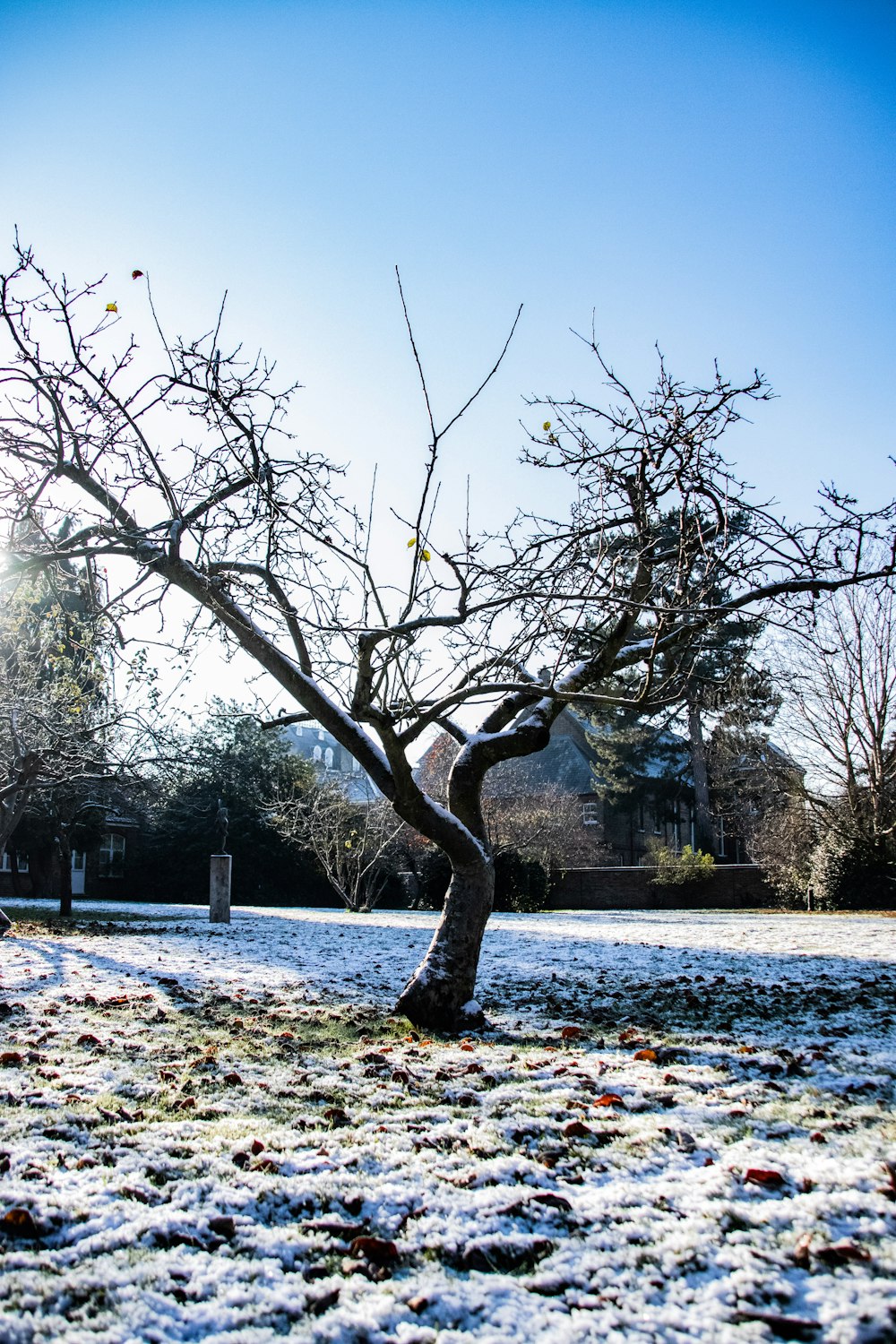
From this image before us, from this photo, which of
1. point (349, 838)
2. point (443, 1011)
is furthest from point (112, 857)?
point (443, 1011)

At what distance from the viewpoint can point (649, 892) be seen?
22688 millimetres

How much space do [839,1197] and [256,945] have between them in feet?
31.1

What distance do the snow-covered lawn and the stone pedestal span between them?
8.97 m

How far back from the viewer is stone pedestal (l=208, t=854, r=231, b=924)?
15172mm

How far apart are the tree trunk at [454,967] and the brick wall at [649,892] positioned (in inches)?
687

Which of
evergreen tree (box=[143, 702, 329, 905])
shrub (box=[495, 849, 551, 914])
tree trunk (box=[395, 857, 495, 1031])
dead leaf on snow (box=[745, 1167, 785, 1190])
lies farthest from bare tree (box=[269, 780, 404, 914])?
dead leaf on snow (box=[745, 1167, 785, 1190])

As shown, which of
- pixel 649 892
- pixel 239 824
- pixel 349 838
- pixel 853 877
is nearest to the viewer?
pixel 853 877

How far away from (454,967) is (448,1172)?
2.60 metres

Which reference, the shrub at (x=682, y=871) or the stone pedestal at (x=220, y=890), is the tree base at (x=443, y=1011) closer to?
the stone pedestal at (x=220, y=890)

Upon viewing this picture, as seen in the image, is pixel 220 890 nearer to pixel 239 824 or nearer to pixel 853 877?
pixel 239 824

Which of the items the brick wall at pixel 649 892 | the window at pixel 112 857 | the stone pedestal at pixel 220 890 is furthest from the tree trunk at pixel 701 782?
the window at pixel 112 857

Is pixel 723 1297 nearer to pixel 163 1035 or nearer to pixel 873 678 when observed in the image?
pixel 163 1035

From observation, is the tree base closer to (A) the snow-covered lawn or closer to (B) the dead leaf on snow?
(A) the snow-covered lawn

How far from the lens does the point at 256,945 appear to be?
36.0ft
